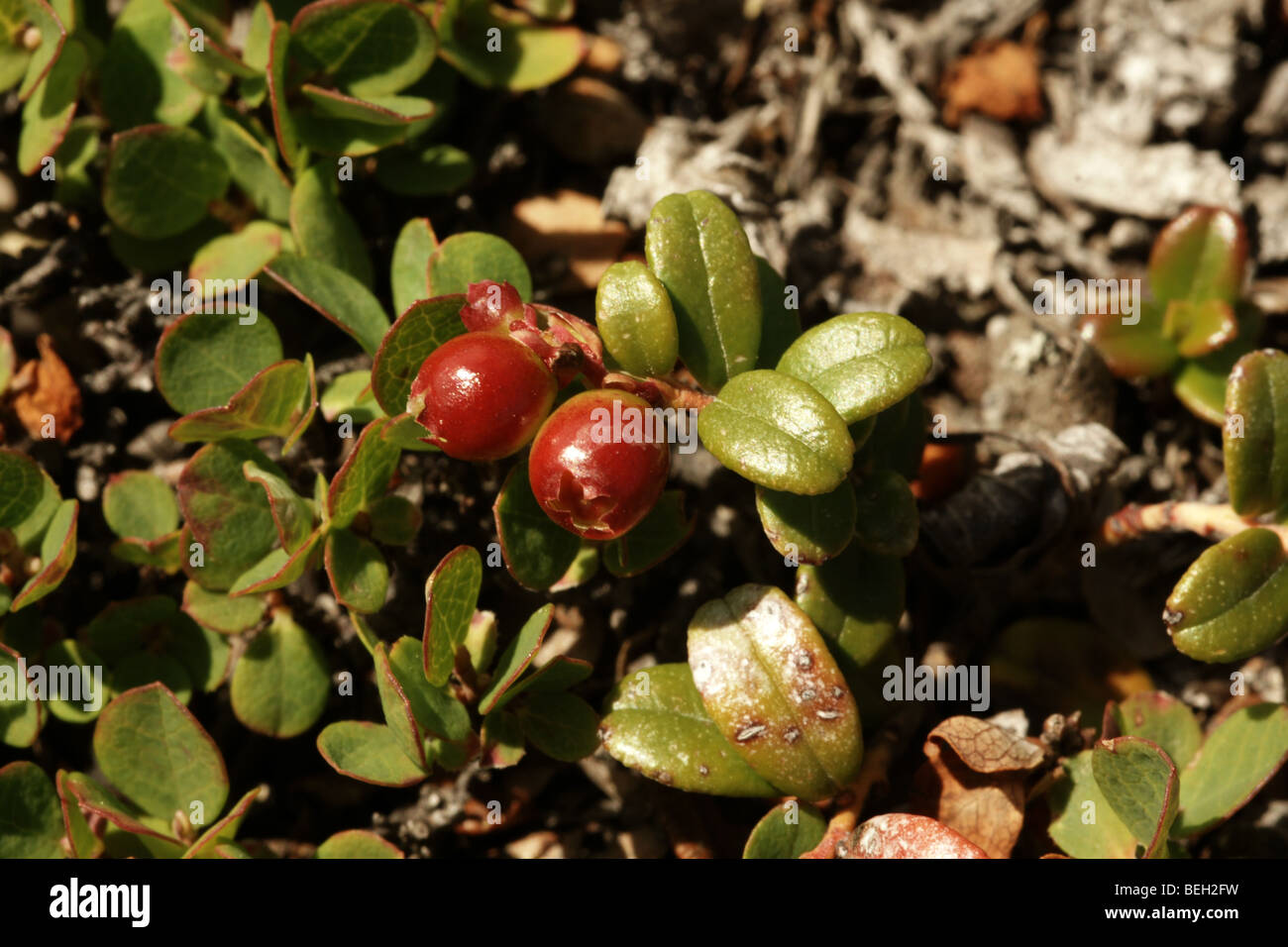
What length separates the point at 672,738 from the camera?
220cm

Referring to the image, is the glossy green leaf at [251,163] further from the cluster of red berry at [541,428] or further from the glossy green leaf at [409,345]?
the cluster of red berry at [541,428]

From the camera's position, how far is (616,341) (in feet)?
6.75

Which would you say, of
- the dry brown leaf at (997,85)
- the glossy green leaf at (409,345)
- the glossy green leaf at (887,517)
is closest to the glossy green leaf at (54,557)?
the glossy green leaf at (409,345)

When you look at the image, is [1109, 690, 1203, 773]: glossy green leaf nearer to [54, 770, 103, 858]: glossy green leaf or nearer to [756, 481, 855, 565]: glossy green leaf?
[756, 481, 855, 565]: glossy green leaf

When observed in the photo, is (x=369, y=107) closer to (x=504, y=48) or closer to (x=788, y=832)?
(x=504, y=48)

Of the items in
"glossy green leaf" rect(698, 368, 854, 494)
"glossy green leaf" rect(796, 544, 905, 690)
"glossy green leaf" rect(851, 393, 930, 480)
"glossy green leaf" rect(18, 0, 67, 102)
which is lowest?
"glossy green leaf" rect(796, 544, 905, 690)

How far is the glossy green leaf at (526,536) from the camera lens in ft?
6.95

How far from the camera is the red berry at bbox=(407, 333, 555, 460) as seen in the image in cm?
187

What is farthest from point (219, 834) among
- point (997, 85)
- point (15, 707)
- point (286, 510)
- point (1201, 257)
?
point (997, 85)

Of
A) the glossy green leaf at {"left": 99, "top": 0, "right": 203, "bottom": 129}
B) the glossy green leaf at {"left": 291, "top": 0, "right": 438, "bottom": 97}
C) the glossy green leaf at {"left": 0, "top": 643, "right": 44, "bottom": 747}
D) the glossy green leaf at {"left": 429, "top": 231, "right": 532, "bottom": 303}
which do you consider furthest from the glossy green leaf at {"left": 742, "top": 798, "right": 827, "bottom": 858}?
the glossy green leaf at {"left": 99, "top": 0, "right": 203, "bottom": 129}

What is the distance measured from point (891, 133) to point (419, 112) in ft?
5.27

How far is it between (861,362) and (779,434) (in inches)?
9.1

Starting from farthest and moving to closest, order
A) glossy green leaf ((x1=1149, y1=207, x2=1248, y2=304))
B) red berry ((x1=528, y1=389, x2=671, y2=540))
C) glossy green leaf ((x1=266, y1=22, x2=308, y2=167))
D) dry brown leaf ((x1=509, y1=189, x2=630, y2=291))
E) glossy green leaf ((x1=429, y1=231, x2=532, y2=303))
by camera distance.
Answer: dry brown leaf ((x1=509, y1=189, x2=630, y2=291)) < glossy green leaf ((x1=1149, y1=207, x2=1248, y2=304)) < glossy green leaf ((x1=266, y1=22, x2=308, y2=167)) < glossy green leaf ((x1=429, y1=231, x2=532, y2=303)) < red berry ((x1=528, y1=389, x2=671, y2=540))

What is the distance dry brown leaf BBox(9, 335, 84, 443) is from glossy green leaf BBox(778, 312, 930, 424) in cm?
188
